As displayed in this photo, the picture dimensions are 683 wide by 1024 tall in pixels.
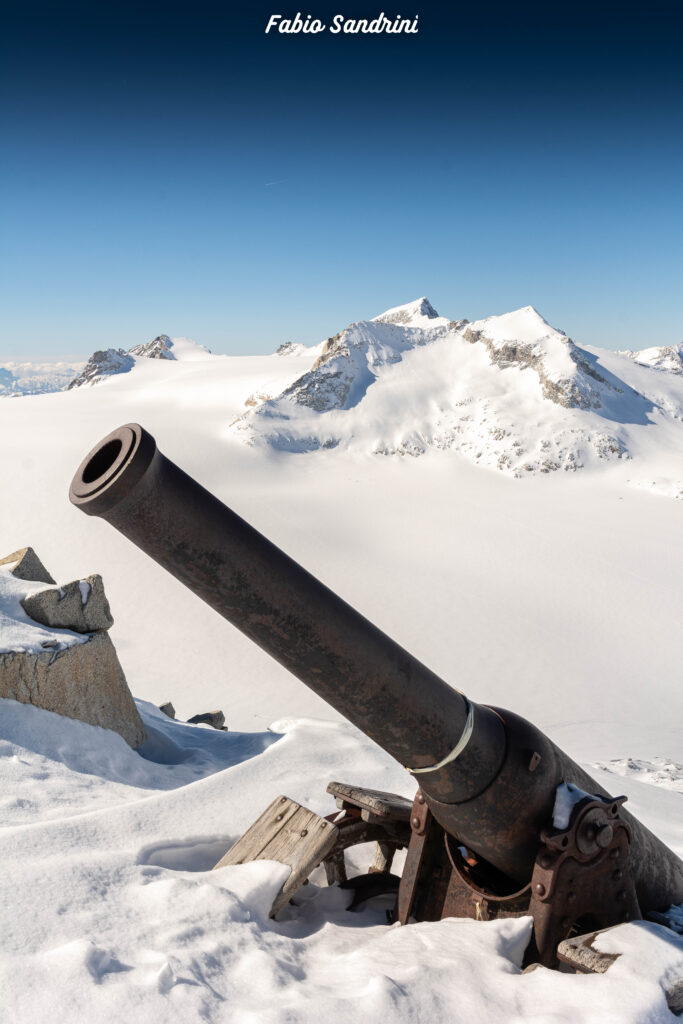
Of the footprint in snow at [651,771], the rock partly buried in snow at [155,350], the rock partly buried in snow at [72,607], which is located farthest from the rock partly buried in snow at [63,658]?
the rock partly buried in snow at [155,350]

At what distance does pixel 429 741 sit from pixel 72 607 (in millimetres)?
4284

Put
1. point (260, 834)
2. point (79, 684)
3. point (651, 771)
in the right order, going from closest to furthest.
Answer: point (260, 834), point (79, 684), point (651, 771)

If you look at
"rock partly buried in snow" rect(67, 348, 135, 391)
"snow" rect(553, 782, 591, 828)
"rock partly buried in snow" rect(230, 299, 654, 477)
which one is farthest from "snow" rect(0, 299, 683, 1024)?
"rock partly buried in snow" rect(67, 348, 135, 391)

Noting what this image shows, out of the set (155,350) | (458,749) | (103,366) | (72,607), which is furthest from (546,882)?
(155,350)

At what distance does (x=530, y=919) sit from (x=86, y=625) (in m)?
4.55

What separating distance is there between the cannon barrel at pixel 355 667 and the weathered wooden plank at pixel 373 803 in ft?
2.04

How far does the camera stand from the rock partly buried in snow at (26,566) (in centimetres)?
697

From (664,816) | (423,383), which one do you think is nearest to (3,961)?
(664,816)

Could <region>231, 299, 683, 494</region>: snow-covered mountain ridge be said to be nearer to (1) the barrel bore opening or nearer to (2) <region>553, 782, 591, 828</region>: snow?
(2) <region>553, 782, 591, 828</region>: snow

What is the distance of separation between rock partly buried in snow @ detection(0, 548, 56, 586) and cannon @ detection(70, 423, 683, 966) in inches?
203

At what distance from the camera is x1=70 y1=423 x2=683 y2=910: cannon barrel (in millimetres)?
2201

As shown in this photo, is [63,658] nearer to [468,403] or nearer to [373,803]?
[373,803]

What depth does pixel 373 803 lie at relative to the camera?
3639 millimetres

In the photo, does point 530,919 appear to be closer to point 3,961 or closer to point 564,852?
point 564,852
